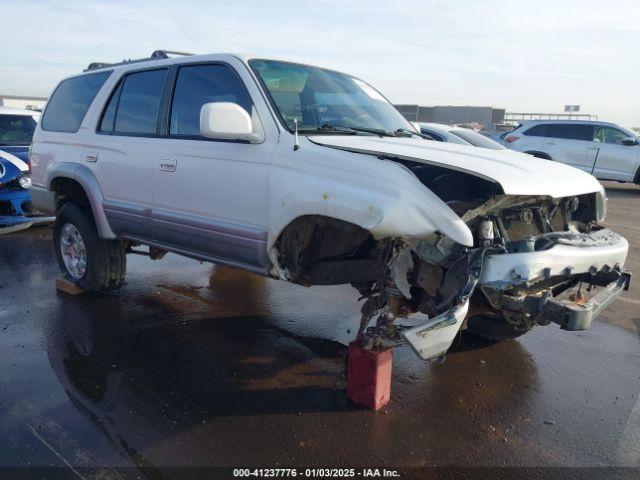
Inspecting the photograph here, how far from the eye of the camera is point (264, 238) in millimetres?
3381

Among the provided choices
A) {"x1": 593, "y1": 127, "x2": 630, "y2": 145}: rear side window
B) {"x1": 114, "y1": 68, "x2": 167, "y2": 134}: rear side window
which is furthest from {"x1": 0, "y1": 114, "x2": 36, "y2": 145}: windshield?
{"x1": 593, "y1": 127, "x2": 630, "y2": 145}: rear side window

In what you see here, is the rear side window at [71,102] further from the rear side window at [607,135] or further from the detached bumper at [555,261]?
the rear side window at [607,135]

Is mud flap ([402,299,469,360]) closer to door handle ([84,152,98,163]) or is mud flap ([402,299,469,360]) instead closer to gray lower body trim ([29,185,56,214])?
door handle ([84,152,98,163])

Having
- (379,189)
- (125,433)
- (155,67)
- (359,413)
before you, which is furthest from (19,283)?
(379,189)

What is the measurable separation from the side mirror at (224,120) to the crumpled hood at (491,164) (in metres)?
0.43

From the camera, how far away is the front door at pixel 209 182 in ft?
11.2

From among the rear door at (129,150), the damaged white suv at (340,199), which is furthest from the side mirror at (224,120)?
the rear door at (129,150)

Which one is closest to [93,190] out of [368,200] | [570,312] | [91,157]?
[91,157]

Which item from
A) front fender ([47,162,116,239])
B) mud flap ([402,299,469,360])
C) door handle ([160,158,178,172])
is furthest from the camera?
front fender ([47,162,116,239])

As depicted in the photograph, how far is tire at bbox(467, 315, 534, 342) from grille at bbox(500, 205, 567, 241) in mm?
1030

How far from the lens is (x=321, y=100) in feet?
12.8

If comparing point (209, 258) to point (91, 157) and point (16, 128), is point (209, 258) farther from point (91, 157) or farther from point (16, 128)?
point (16, 128)

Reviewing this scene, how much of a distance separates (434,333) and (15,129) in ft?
29.4

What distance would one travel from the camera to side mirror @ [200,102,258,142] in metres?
3.17
